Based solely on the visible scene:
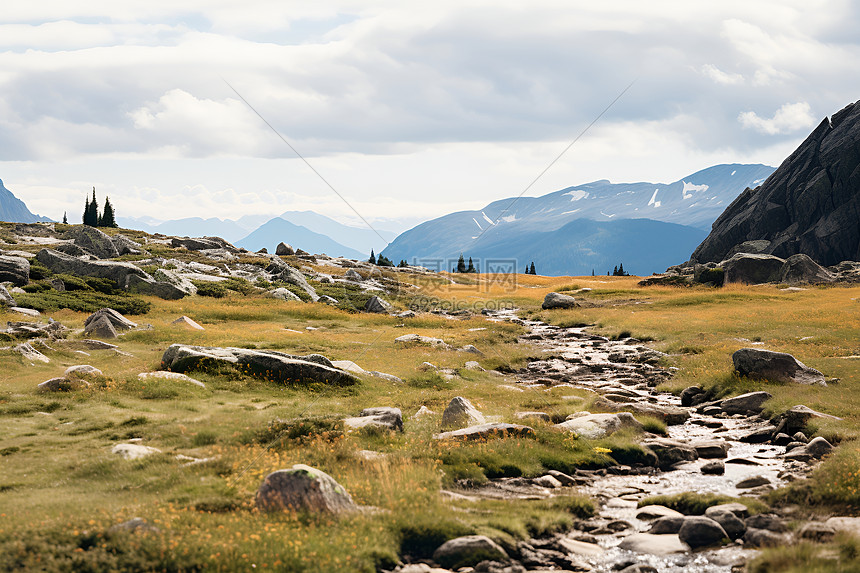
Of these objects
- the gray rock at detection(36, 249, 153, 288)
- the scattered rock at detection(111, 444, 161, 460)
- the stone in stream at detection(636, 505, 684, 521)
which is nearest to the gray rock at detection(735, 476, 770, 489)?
the stone in stream at detection(636, 505, 684, 521)

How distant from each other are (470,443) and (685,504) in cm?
594

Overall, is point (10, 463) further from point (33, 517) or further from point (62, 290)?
point (62, 290)

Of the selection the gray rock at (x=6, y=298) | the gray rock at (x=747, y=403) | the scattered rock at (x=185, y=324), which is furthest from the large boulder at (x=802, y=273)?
the gray rock at (x=6, y=298)

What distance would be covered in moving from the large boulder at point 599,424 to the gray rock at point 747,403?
5254 mm

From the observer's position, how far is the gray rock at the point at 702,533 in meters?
11.4

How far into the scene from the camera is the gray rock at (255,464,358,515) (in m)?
11.2

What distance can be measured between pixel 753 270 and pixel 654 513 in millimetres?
73553

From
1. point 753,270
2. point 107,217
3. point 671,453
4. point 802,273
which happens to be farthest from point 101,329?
point 107,217

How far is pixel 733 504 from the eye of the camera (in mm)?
12734

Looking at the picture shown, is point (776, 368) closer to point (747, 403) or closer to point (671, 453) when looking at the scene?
point (747, 403)

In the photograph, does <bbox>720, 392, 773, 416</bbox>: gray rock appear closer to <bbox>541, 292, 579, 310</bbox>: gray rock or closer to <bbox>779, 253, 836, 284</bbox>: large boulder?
<bbox>541, 292, 579, 310</bbox>: gray rock

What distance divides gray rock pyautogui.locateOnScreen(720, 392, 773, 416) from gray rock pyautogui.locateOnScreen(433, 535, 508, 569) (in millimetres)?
15620

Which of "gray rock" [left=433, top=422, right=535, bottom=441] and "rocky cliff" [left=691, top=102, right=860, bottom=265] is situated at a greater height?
"rocky cliff" [left=691, top=102, right=860, bottom=265]

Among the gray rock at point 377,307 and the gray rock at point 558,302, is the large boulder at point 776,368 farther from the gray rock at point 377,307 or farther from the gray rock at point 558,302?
the gray rock at point 558,302
